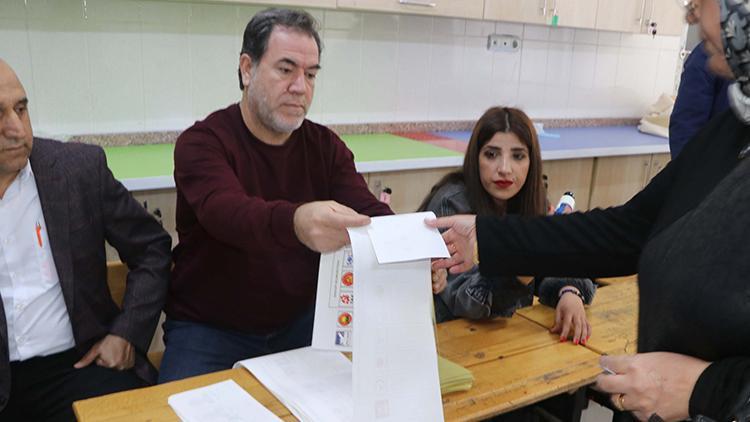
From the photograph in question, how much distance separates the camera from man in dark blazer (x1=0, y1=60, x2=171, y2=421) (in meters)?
1.57

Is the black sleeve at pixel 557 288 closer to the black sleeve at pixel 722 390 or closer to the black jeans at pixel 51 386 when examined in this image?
the black sleeve at pixel 722 390

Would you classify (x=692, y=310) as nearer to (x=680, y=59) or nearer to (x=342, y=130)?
(x=342, y=130)

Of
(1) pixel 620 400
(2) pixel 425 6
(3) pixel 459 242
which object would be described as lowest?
(1) pixel 620 400

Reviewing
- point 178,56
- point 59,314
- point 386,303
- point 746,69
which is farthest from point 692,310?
point 178,56

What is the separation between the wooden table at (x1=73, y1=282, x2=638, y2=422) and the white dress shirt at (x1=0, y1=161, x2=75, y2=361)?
0.58 meters

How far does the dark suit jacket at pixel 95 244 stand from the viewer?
1623 millimetres

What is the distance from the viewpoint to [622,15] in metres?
3.86

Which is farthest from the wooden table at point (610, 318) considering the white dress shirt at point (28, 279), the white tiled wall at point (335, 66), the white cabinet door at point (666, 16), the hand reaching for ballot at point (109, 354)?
the white cabinet door at point (666, 16)

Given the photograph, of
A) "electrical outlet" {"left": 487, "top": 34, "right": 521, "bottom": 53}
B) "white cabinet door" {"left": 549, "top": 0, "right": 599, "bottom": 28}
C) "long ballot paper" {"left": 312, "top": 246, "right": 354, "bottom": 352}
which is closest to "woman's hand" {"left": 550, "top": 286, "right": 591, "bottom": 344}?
"long ballot paper" {"left": 312, "top": 246, "right": 354, "bottom": 352}

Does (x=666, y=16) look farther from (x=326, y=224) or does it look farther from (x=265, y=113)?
(x=326, y=224)

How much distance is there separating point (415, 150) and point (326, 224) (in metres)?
2.00

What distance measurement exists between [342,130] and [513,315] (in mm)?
2060

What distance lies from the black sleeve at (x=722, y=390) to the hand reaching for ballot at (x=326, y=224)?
603 mm

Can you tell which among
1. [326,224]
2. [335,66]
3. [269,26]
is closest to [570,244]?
[326,224]
